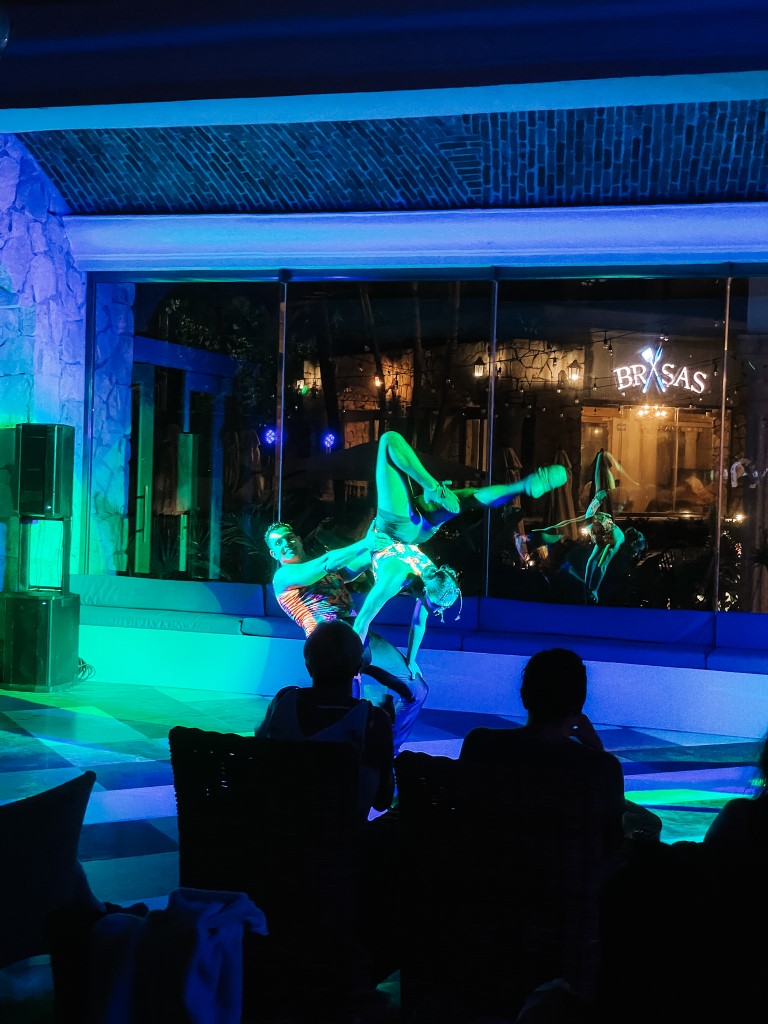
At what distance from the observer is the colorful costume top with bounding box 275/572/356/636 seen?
5680 mm

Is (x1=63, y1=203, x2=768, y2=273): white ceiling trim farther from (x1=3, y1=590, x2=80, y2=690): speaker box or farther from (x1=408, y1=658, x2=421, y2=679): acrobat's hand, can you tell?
(x1=408, y1=658, x2=421, y2=679): acrobat's hand

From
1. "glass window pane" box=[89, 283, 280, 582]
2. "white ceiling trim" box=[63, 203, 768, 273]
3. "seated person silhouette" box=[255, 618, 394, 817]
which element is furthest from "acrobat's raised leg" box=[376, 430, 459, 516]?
"glass window pane" box=[89, 283, 280, 582]

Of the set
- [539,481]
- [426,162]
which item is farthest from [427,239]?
[539,481]

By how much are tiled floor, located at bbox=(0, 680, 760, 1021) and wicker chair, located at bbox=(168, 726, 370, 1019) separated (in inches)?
50.6

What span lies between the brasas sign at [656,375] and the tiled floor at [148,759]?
18.7ft

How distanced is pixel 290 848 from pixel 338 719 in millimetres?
466

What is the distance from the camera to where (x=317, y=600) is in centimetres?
569

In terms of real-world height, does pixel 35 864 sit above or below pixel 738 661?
above

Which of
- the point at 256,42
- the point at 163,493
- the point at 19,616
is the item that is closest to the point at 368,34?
the point at 256,42

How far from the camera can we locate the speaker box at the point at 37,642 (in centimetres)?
708

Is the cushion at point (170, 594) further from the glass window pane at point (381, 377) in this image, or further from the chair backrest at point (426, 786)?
the chair backrest at point (426, 786)

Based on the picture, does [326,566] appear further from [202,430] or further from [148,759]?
[202,430]

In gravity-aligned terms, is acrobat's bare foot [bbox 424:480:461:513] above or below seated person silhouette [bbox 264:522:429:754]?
above

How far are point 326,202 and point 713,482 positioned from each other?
5.09 metres
